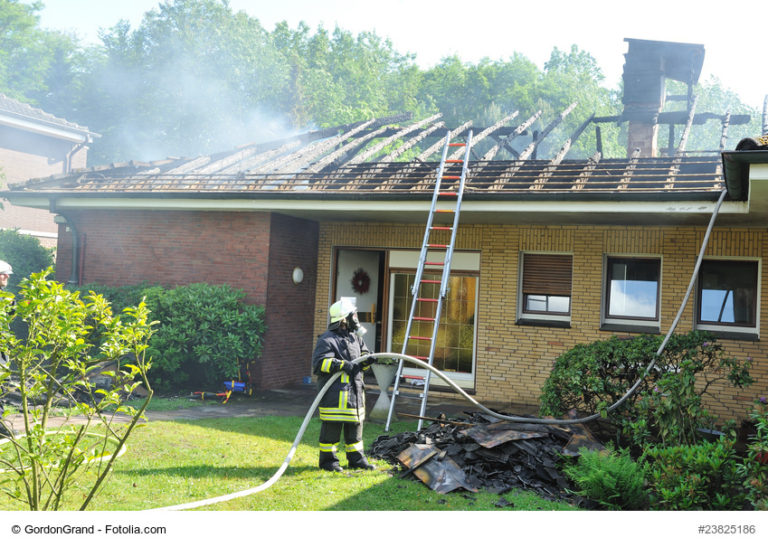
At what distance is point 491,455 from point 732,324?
5.77 metres

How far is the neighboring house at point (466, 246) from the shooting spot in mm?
9820

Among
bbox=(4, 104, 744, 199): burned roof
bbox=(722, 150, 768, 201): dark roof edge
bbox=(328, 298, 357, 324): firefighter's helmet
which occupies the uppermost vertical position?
bbox=(4, 104, 744, 199): burned roof

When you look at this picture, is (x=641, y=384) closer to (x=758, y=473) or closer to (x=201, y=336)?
(x=758, y=473)

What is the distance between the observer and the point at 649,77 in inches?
568

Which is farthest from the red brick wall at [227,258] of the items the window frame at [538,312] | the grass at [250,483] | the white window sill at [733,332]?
the white window sill at [733,332]

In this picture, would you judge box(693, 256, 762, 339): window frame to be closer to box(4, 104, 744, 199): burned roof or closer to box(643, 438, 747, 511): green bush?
box(4, 104, 744, 199): burned roof

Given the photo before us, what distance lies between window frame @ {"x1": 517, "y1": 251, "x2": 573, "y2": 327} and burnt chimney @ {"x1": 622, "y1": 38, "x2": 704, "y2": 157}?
14.5 ft

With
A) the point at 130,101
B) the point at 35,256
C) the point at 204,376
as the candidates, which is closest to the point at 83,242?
the point at 35,256

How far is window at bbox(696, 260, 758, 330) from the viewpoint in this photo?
10.1 metres

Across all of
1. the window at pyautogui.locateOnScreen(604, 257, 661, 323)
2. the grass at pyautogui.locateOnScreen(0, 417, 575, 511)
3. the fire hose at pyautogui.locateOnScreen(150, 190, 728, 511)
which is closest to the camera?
the fire hose at pyautogui.locateOnScreen(150, 190, 728, 511)

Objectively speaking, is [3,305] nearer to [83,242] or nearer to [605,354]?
[605,354]

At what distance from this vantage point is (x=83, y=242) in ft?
41.6

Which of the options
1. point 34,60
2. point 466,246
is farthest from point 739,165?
point 34,60

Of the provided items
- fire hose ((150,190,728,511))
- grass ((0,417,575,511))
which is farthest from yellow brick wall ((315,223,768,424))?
grass ((0,417,575,511))
